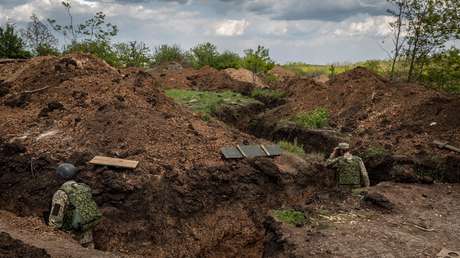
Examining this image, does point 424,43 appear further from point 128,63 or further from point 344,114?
point 128,63

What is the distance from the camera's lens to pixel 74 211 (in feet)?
24.5

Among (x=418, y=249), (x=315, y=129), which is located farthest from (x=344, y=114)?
(x=418, y=249)

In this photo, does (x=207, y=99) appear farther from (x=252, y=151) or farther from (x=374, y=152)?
(x=252, y=151)

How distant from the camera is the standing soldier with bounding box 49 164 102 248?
7406 mm

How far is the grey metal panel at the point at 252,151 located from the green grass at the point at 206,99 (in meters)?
6.22

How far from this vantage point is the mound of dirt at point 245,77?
24.0 m

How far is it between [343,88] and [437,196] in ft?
29.1

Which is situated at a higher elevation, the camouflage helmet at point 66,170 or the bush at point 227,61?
the bush at point 227,61

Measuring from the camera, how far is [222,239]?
9.17m

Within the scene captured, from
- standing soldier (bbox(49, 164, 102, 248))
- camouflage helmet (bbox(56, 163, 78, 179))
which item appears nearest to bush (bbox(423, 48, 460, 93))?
camouflage helmet (bbox(56, 163, 78, 179))

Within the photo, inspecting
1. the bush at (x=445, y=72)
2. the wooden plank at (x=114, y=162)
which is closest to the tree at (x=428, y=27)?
the bush at (x=445, y=72)

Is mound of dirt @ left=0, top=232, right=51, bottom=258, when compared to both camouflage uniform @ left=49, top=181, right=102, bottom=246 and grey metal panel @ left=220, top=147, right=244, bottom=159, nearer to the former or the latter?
camouflage uniform @ left=49, top=181, right=102, bottom=246

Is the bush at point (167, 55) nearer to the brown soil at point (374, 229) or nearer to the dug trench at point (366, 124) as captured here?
the dug trench at point (366, 124)

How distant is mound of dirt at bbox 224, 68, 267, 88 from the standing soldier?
54.5 feet
